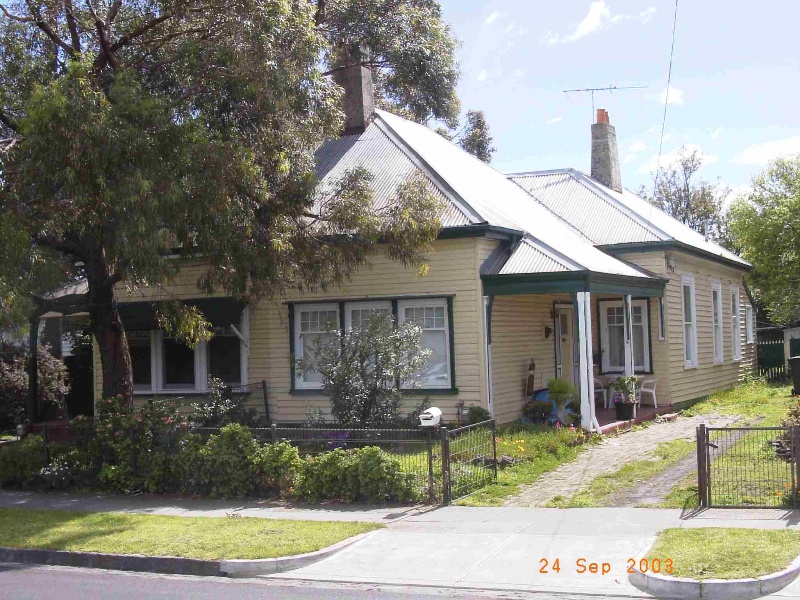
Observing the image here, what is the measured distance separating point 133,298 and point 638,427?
10.6 meters

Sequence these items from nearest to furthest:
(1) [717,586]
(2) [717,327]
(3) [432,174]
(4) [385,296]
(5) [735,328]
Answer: (1) [717,586]
(4) [385,296]
(3) [432,174]
(2) [717,327]
(5) [735,328]

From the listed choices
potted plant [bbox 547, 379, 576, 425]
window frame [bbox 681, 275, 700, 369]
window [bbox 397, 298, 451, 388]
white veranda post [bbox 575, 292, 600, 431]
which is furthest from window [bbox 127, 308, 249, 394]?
window frame [bbox 681, 275, 700, 369]

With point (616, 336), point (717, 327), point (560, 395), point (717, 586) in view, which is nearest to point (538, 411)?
point (560, 395)

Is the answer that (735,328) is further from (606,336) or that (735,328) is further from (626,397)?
(626,397)

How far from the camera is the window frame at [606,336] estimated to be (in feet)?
70.6

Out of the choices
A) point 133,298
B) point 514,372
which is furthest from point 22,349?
point 514,372

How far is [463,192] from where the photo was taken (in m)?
18.3

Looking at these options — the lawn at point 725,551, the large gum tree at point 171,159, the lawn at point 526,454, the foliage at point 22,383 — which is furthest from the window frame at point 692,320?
the foliage at point 22,383

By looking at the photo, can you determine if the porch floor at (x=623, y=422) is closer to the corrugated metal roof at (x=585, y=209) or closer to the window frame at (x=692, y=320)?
the window frame at (x=692, y=320)

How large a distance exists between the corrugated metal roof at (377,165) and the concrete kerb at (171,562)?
8641 millimetres

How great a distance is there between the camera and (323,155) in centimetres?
2036

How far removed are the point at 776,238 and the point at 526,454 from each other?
2603cm

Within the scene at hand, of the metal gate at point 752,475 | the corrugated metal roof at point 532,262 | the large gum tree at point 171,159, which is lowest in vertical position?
the metal gate at point 752,475

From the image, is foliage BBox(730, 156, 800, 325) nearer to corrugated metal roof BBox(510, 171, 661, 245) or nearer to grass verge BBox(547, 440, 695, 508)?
corrugated metal roof BBox(510, 171, 661, 245)
